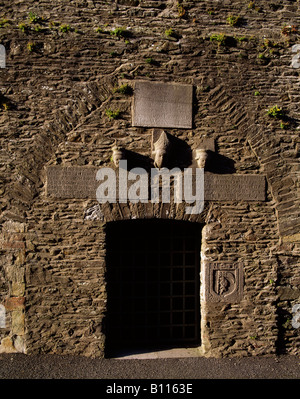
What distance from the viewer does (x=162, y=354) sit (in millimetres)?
5102

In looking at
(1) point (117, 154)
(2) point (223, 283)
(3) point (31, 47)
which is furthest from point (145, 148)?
(2) point (223, 283)

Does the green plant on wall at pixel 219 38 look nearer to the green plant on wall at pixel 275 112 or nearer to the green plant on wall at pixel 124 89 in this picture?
the green plant on wall at pixel 275 112

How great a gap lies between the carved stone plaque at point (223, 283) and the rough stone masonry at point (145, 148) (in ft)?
0.05

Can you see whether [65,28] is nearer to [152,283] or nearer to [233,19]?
[233,19]

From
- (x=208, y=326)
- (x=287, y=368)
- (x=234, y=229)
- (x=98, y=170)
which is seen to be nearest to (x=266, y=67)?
(x=234, y=229)

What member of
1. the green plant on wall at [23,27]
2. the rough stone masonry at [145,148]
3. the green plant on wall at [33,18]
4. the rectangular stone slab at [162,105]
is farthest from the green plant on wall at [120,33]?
the green plant on wall at [23,27]

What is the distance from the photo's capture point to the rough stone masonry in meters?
4.92

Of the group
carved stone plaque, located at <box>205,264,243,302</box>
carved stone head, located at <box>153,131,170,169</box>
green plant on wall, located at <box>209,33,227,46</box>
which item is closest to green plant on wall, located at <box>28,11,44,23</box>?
carved stone head, located at <box>153,131,170,169</box>

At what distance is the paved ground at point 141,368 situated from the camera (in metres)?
4.53

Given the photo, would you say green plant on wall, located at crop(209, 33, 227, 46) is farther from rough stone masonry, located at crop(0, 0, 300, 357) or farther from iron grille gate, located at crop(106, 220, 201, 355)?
iron grille gate, located at crop(106, 220, 201, 355)

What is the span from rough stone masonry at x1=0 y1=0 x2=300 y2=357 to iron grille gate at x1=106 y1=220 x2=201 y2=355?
0.25 m

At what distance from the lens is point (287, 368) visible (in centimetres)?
491

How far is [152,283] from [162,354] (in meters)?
1.04
